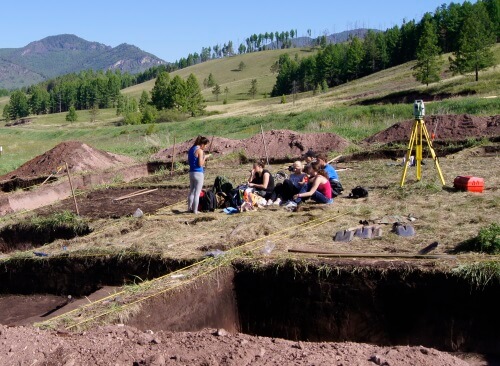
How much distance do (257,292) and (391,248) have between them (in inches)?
77.2

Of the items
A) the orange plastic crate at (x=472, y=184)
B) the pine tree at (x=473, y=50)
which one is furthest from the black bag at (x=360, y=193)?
the pine tree at (x=473, y=50)

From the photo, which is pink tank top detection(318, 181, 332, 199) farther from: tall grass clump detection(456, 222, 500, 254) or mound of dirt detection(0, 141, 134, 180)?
mound of dirt detection(0, 141, 134, 180)

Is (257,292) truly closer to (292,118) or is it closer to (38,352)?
(38,352)

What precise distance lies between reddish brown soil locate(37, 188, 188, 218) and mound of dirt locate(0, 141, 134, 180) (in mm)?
→ 5239

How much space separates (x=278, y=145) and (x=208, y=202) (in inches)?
501

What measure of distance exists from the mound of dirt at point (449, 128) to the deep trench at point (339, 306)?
16.0 metres

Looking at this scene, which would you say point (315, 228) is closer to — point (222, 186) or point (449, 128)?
point (222, 186)

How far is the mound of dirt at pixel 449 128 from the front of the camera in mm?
23250

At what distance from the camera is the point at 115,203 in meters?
15.1

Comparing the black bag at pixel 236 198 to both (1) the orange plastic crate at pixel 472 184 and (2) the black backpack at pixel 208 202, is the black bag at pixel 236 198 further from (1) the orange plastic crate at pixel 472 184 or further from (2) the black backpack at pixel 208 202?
(1) the orange plastic crate at pixel 472 184

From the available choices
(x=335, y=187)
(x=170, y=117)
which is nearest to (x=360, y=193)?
(x=335, y=187)

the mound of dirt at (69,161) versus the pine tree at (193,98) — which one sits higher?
the pine tree at (193,98)

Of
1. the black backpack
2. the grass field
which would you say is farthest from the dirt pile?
the black backpack

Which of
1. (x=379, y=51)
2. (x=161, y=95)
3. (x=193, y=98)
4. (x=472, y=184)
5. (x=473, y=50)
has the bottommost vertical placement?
(x=472, y=184)
